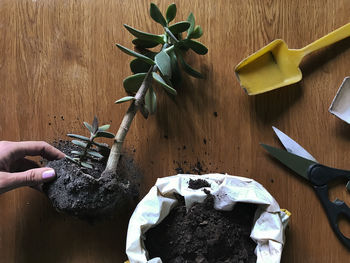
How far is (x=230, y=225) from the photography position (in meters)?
0.80

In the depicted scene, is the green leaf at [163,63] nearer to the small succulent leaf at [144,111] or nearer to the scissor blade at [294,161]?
the small succulent leaf at [144,111]

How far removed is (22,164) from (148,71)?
0.48 m

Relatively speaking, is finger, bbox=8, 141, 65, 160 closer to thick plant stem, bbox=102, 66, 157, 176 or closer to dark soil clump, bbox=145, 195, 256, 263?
thick plant stem, bbox=102, 66, 157, 176

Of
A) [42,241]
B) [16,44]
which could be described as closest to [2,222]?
[42,241]

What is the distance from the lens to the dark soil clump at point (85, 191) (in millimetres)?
751

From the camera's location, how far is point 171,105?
0.94 metres

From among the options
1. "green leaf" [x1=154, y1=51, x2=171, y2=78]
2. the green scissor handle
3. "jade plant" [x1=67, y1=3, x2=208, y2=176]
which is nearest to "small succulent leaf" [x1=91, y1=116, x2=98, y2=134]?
"jade plant" [x1=67, y1=3, x2=208, y2=176]

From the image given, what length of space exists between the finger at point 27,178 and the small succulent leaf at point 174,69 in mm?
435

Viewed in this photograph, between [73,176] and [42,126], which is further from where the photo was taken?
[42,126]

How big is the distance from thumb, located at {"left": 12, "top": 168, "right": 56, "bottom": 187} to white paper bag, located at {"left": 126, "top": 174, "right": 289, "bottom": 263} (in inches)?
9.7

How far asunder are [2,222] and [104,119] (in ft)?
1.50

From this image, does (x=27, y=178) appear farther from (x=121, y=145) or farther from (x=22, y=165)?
(x=121, y=145)

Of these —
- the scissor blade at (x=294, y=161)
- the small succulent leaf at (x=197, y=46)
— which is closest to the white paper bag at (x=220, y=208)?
the scissor blade at (x=294, y=161)

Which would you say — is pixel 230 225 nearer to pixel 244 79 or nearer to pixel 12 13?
pixel 244 79
